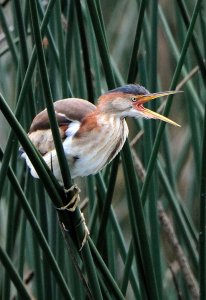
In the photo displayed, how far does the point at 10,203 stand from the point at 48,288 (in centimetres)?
20

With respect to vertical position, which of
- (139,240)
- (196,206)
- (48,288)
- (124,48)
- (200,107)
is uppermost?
(124,48)

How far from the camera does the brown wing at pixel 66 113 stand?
4.78ft

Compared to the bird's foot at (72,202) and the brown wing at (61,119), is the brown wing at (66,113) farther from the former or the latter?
the bird's foot at (72,202)

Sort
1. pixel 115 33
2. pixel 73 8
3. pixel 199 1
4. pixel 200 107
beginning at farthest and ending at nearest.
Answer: pixel 115 33
pixel 200 107
pixel 73 8
pixel 199 1

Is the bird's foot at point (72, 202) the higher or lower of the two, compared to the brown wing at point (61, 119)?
lower

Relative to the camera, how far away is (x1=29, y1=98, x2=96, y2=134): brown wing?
4.78 ft

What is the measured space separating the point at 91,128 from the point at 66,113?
0.05 meters

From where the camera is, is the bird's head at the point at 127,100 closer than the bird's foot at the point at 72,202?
No

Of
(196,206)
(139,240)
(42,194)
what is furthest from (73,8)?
(196,206)

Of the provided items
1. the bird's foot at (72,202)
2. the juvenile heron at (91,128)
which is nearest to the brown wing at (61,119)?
the juvenile heron at (91,128)

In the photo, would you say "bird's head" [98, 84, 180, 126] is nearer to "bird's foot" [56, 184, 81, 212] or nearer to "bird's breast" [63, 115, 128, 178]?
"bird's breast" [63, 115, 128, 178]

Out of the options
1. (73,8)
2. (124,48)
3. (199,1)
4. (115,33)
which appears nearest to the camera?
(199,1)

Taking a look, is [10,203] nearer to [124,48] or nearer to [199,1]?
[199,1]

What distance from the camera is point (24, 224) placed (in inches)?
69.0
